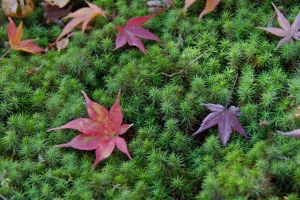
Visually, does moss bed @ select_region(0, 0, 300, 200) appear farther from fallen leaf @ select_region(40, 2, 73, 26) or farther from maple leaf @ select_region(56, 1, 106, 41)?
fallen leaf @ select_region(40, 2, 73, 26)

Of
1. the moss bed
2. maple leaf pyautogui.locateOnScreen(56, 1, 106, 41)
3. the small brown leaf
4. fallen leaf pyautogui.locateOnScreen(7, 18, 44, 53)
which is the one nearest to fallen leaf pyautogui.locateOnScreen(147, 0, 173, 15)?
the moss bed

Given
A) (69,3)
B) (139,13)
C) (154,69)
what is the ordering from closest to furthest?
1. (154,69)
2. (139,13)
3. (69,3)

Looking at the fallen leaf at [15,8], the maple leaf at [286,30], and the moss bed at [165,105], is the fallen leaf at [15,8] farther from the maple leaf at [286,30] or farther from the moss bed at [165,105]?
the maple leaf at [286,30]

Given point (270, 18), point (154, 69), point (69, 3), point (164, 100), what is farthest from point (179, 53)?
point (69, 3)

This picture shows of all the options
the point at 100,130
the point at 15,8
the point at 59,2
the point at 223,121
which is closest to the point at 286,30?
the point at 223,121

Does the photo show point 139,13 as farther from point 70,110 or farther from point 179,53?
point 70,110
